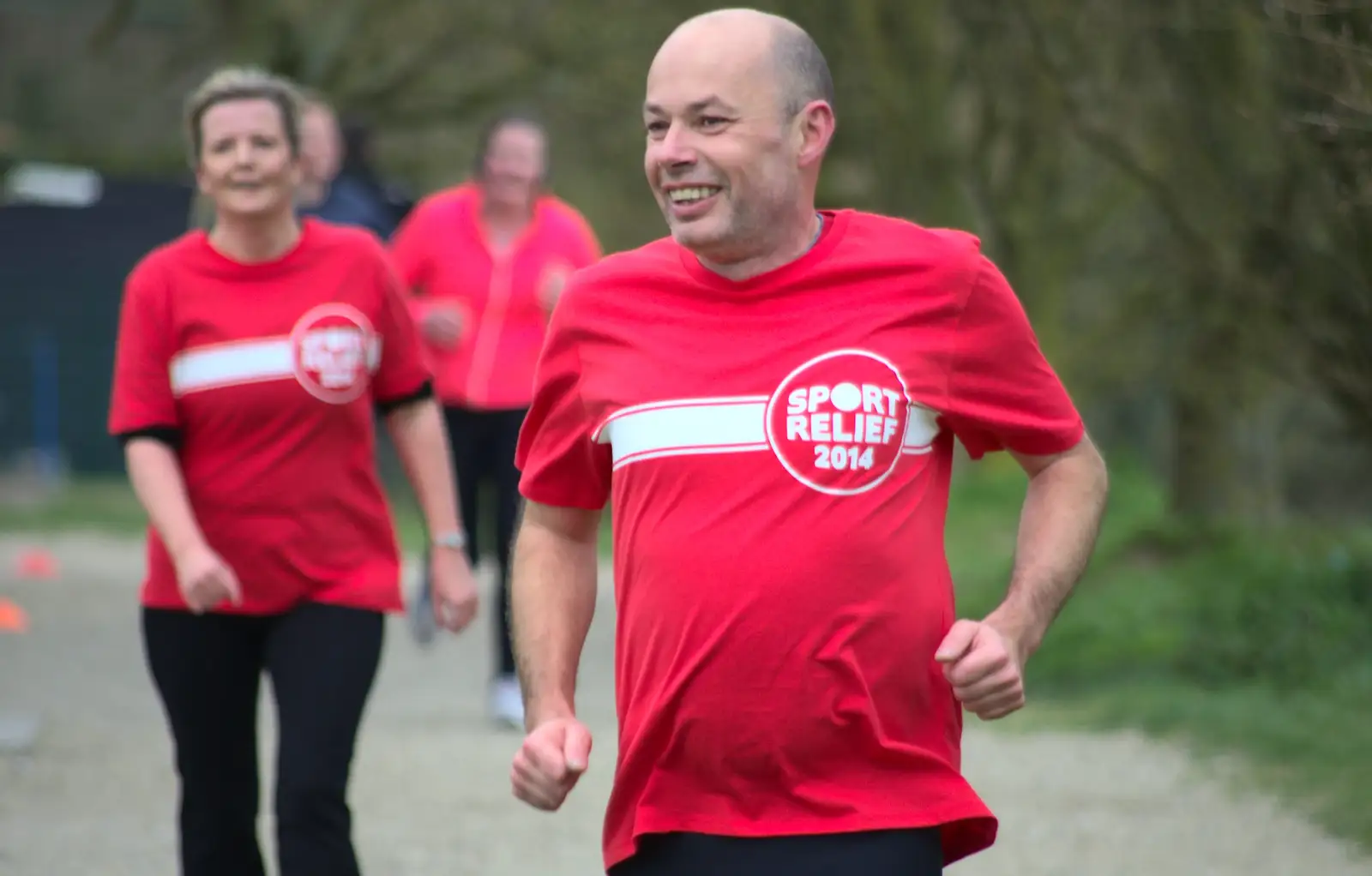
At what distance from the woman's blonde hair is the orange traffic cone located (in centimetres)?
1075

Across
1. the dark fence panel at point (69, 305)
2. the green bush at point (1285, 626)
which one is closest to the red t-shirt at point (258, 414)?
the green bush at point (1285, 626)

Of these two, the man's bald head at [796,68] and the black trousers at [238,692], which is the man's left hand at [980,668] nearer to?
the man's bald head at [796,68]

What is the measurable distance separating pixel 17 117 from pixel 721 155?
31.8 metres

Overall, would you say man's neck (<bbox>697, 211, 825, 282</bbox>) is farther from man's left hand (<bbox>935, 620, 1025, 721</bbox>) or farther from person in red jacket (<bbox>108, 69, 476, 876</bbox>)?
person in red jacket (<bbox>108, 69, 476, 876</bbox>)

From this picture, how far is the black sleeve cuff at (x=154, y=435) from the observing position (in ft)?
17.3

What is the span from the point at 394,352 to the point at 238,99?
68 centimetres

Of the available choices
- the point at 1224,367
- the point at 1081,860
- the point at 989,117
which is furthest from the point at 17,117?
the point at 1081,860

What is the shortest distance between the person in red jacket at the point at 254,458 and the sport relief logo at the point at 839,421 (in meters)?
1.92

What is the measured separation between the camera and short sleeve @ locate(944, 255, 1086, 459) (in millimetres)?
3607

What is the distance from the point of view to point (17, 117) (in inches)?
1323

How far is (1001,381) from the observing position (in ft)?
11.9

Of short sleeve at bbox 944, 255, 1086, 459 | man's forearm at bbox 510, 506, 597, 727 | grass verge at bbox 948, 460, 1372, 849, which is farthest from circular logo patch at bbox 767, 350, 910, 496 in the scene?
grass verge at bbox 948, 460, 1372, 849

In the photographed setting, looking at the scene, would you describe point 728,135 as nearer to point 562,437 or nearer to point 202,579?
point 562,437

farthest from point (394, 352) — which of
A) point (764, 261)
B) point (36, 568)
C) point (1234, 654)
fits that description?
point (36, 568)
